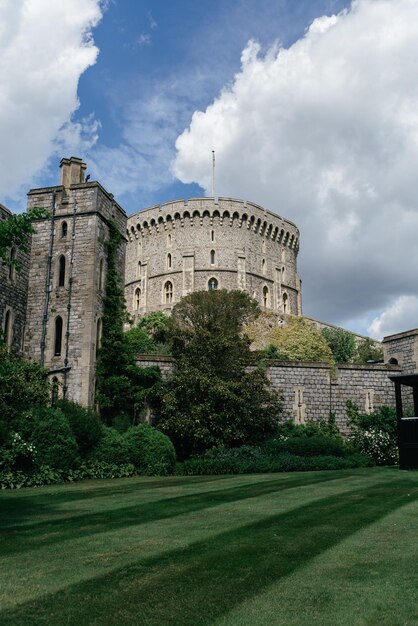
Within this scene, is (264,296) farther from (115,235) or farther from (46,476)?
(46,476)

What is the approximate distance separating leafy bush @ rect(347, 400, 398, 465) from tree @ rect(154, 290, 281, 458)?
3.63m

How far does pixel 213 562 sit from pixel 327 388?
2208cm

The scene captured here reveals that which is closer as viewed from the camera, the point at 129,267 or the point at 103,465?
the point at 103,465

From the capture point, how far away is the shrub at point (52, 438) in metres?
A: 18.3

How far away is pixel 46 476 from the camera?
17469mm

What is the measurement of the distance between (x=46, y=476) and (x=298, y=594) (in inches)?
541

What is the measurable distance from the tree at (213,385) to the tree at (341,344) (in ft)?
124

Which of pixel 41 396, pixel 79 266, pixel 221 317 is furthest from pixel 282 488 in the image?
pixel 79 266

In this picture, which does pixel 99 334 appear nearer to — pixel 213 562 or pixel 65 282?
pixel 65 282

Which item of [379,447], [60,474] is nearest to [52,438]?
[60,474]

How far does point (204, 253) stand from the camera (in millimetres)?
71250

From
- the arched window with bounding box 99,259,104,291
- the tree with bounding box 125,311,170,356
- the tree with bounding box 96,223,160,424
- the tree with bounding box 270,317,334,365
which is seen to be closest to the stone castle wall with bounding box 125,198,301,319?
the tree with bounding box 125,311,170,356

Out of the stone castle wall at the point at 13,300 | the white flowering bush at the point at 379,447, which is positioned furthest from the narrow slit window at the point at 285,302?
the stone castle wall at the point at 13,300

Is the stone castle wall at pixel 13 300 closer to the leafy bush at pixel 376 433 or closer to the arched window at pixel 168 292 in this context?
the leafy bush at pixel 376 433
